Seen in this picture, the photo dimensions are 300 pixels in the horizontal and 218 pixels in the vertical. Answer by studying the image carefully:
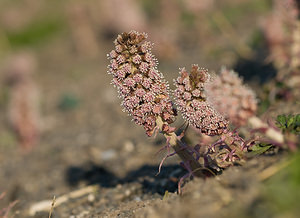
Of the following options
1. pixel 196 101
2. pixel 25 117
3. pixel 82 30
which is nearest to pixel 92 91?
pixel 25 117

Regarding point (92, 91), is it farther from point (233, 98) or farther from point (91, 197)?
point (233, 98)

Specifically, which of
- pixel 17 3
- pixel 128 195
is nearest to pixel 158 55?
pixel 128 195

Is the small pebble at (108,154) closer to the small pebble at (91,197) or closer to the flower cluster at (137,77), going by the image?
the small pebble at (91,197)

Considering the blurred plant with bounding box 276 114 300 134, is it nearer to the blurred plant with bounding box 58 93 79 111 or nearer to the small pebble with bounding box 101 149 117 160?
the small pebble with bounding box 101 149 117 160

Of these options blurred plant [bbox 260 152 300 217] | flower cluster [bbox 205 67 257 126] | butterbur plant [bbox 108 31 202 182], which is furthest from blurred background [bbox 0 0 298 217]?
blurred plant [bbox 260 152 300 217]

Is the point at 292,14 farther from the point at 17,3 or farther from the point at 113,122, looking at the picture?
the point at 17,3
